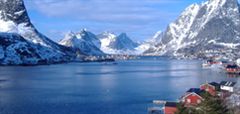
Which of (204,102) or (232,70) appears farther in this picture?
(232,70)

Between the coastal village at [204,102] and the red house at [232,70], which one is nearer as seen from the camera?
the coastal village at [204,102]

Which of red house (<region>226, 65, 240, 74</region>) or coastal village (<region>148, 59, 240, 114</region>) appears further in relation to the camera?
red house (<region>226, 65, 240, 74</region>)

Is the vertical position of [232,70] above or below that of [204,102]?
below

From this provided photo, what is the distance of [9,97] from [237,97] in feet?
105

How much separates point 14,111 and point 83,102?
10.9 meters

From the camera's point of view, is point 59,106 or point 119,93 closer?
point 59,106

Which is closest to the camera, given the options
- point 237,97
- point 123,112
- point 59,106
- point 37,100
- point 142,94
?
point 237,97

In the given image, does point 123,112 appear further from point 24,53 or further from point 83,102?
point 24,53

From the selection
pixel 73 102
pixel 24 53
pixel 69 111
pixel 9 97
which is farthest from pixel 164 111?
pixel 24 53

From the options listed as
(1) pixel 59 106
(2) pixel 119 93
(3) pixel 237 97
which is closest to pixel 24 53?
(2) pixel 119 93

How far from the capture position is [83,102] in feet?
209

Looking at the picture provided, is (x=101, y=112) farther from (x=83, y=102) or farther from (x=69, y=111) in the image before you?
(x=83, y=102)

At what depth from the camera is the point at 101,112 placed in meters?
55.2

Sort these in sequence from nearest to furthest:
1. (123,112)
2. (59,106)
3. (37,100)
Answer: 1. (123,112)
2. (59,106)
3. (37,100)
